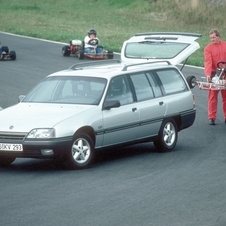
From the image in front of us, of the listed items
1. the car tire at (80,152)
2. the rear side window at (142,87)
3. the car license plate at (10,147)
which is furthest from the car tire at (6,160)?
the rear side window at (142,87)

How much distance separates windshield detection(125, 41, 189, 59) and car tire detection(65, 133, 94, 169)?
20.7 ft

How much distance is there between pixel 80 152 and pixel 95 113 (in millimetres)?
626

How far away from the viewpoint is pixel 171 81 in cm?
1571

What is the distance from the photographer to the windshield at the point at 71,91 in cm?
1400

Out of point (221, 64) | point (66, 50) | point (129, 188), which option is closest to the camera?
point (129, 188)

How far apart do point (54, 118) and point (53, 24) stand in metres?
32.5

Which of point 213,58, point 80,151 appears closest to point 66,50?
point 213,58

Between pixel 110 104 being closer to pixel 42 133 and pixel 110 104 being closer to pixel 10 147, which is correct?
pixel 42 133

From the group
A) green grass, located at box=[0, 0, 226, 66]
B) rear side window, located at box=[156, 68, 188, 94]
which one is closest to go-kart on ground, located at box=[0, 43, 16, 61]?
green grass, located at box=[0, 0, 226, 66]

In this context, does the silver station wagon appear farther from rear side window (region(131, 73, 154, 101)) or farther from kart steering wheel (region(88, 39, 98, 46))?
kart steering wheel (region(88, 39, 98, 46))

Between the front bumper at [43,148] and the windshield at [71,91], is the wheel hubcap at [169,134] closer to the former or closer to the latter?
the windshield at [71,91]

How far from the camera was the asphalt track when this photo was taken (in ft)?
32.0

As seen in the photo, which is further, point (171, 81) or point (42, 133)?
point (171, 81)

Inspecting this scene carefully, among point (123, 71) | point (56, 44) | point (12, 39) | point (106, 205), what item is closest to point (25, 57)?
point (56, 44)
